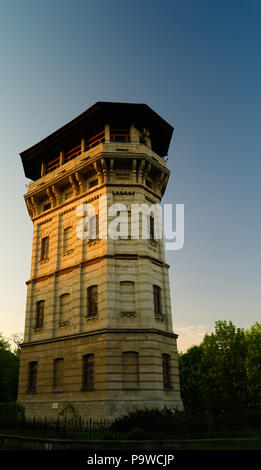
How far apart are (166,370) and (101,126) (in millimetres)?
19018

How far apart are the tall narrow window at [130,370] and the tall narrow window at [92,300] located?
142 inches

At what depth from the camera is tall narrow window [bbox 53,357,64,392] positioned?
2348 cm

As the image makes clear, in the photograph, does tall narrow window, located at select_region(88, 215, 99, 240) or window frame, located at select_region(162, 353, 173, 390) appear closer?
window frame, located at select_region(162, 353, 173, 390)

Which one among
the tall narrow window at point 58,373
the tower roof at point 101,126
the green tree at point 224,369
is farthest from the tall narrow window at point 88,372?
the green tree at point 224,369

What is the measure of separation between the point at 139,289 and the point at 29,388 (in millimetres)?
10742

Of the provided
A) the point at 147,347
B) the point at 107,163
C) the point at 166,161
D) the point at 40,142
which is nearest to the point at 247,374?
the point at 147,347

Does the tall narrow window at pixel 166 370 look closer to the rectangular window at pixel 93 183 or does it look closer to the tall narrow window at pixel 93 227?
the tall narrow window at pixel 93 227

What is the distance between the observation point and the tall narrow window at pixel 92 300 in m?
23.5

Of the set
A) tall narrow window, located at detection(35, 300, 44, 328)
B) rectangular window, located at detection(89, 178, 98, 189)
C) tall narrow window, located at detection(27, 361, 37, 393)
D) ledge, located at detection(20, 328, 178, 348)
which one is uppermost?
rectangular window, located at detection(89, 178, 98, 189)

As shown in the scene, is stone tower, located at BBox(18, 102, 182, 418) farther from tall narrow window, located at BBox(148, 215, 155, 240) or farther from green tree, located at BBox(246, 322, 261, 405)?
green tree, located at BBox(246, 322, 261, 405)

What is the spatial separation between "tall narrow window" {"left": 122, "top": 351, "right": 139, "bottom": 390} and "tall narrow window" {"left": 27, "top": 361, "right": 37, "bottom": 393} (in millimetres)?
7705

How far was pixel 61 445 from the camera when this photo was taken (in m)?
14.1

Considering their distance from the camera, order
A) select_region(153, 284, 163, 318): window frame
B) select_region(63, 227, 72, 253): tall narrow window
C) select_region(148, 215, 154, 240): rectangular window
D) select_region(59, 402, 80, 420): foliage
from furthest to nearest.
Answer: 1. select_region(63, 227, 72, 253): tall narrow window
2. select_region(148, 215, 154, 240): rectangular window
3. select_region(153, 284, 163, 318): window frame
4. select_region(59, 402, 80, 420): foliage

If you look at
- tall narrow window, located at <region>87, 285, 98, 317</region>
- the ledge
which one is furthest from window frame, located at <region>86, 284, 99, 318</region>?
the ledge
